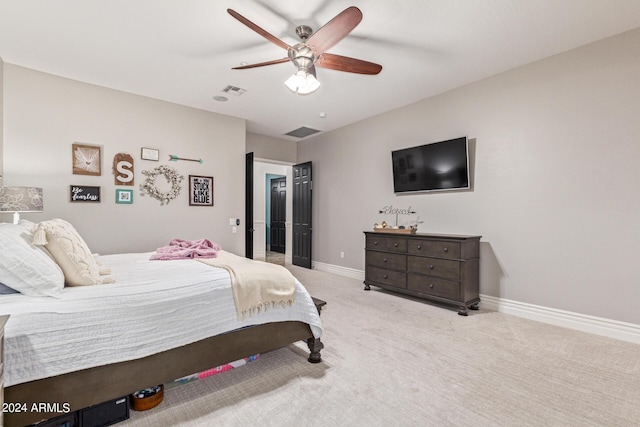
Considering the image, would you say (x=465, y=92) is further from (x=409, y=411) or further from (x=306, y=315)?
(x=409, y=411)

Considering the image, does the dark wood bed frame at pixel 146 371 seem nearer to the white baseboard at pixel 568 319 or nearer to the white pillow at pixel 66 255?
the white pillow at pixel 66 255

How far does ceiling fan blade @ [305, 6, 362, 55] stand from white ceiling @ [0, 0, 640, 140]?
349 millimetres

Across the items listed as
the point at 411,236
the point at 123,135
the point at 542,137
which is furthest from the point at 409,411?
the point at 123,135

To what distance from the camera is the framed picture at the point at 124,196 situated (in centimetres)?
398

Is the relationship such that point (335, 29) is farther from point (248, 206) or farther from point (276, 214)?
point (276, 214)

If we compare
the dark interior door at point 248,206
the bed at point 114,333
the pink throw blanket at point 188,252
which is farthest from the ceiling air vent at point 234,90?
the bed at point 114,333

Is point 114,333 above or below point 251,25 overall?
below

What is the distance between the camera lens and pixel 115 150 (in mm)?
3963

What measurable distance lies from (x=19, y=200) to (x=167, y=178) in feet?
6.04

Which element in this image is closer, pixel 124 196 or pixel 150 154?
pixel 124 196

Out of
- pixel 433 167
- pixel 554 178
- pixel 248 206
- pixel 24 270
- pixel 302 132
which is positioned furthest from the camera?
pixel 302 132

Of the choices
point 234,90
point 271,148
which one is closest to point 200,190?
point 234,90

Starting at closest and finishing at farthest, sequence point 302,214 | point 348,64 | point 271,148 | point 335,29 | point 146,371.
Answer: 1. point 146,371
2. point 335,29
3. point 348,64
4. point 271,148
5. point 302,214

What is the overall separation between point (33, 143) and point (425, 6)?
437 cm
